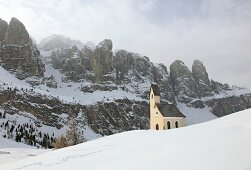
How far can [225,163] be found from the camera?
6.71 meters

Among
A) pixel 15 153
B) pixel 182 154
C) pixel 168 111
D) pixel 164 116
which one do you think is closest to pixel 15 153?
pixel 15 153

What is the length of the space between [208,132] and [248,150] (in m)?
2.66

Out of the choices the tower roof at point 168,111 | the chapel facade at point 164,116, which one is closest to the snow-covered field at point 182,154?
the chapel facade at point 164,116

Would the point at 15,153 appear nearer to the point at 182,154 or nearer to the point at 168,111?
the point at 182,154

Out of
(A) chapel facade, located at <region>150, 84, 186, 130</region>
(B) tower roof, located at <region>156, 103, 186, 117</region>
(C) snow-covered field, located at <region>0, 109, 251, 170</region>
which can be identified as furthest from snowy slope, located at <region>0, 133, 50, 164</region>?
(B) tower roof, located at <region>156, 103, 186, 117</region>

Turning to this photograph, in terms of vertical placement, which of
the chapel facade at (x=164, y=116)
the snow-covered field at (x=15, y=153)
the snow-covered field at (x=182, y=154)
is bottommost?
the snow-covered field at (x=15, y=153)

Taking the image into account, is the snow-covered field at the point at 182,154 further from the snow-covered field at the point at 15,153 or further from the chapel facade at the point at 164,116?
the chapel facade at the point at 164,116

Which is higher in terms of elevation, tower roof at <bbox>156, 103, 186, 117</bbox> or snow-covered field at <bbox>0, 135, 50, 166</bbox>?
tower roof at <bbox>156, 103, 186, 117</bbox>

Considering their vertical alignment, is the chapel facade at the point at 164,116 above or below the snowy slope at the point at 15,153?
above

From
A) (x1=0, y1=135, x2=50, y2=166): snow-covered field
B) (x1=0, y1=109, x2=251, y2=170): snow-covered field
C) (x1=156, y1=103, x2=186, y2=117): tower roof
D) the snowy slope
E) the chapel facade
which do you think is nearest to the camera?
(x1=0, y1=109, x2=251, y2=170): snow-covered field

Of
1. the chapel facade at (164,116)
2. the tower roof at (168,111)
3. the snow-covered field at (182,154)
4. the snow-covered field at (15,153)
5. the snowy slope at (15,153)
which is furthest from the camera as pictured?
the tower roof at (168,111)

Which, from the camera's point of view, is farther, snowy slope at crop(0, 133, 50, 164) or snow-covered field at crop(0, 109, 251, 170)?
snowy slope at crop(0, 133, 50, 164)

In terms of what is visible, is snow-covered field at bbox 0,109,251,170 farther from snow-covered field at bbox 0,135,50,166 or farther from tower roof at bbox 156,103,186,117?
tower roof at bbox 156,103,186,117

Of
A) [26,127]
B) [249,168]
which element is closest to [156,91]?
[249,168]
